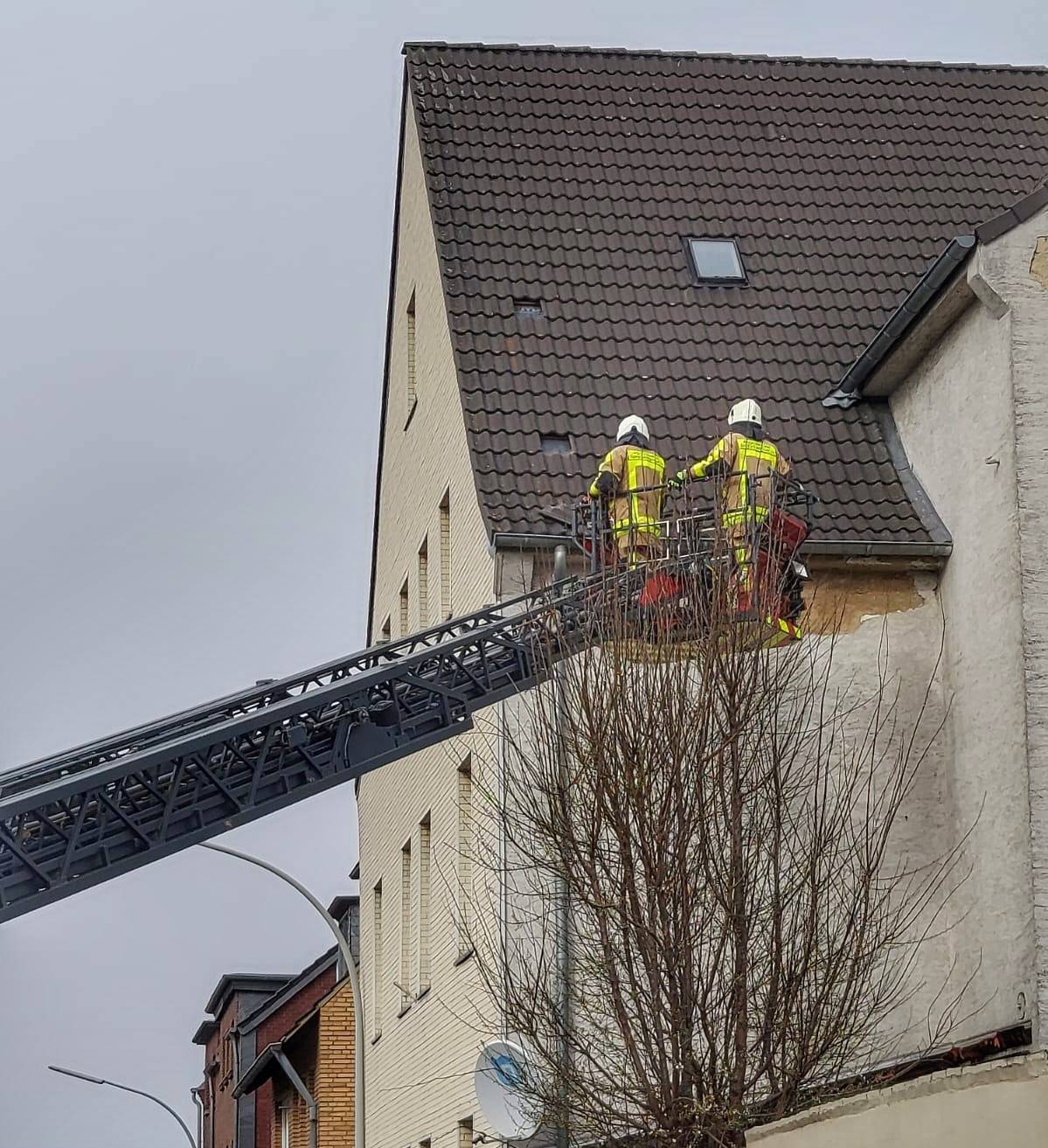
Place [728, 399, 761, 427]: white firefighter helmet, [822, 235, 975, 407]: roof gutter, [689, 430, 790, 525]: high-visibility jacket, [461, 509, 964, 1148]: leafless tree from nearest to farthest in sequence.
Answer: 1. [461, 509, 964, 1148]: leafless tree
2. [689, 430, 790, 525]: high-visibility jacket
3. [728, 399, 761, 427]: white firefighter helmet
4. [822, 235, 975, 407]: roof gutter

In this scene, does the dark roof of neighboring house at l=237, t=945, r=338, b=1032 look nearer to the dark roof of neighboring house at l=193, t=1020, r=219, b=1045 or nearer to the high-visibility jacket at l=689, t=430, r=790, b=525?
the dark roof of neighboring house at l=193, t=1020, r=219, b=1045

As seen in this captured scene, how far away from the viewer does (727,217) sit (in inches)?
814

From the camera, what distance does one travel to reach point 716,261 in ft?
66.1

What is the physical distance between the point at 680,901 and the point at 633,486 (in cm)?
379

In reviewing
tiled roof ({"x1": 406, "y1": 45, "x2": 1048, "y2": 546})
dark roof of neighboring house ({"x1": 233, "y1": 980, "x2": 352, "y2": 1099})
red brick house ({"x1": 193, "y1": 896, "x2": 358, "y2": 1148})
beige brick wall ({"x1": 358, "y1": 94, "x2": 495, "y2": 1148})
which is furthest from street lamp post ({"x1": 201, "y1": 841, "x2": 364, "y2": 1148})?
red brick house ({"x1": 193, "y1": 896, "x2": 358, "y2": 1148})

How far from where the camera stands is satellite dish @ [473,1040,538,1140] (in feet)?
41.9

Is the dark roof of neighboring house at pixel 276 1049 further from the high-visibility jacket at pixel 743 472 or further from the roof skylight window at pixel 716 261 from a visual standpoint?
the high-visibility jacket at pixel 743 472

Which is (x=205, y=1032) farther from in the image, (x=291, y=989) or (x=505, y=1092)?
(x=505, y=1092)

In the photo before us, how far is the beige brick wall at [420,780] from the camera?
18422 mm

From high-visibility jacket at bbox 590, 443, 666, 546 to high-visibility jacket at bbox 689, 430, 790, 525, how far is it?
1.37 ft

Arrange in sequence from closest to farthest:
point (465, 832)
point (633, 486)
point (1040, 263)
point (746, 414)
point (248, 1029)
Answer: point (633, 486) → point (746, 414) → point (1040, 263) → point (465, 832) → point (248, 1029)

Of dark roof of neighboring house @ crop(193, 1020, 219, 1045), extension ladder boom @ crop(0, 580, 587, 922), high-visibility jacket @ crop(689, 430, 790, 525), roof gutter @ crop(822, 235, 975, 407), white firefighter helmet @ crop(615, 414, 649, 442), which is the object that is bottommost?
extension ladder boom @ crop(0, 580, 587, 922)

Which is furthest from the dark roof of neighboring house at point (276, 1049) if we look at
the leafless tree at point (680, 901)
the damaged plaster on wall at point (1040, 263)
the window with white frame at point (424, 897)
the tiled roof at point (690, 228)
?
the damaged plaster on wall at point (1040, 263)

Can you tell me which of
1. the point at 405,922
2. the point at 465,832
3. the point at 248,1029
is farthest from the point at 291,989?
the point at 465,832
